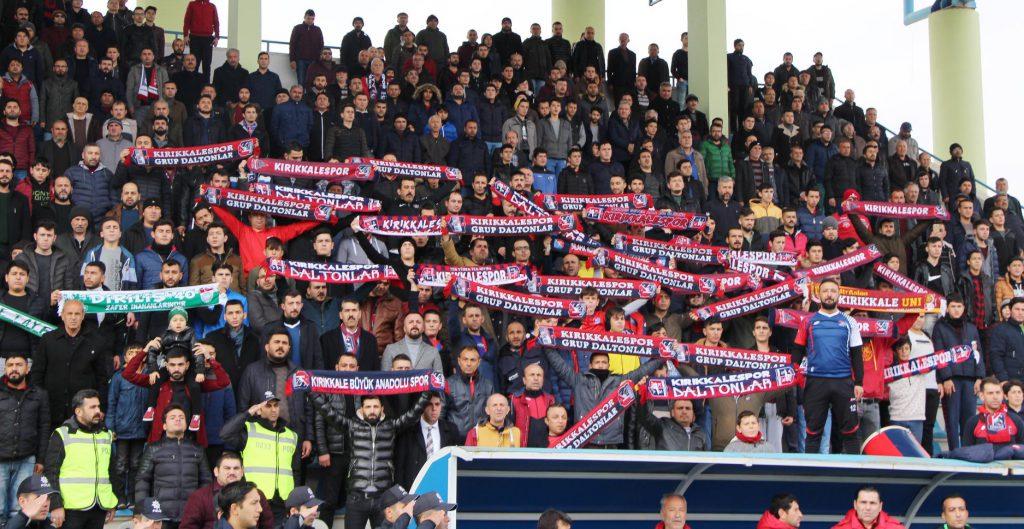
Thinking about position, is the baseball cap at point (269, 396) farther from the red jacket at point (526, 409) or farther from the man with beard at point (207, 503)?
the red jacket at point (526, 409)

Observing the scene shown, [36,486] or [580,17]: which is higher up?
[580,17]

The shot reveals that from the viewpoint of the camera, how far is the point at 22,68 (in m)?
17.7

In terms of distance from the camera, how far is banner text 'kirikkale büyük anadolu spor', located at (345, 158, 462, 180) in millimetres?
16812

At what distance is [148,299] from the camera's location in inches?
Result: 525

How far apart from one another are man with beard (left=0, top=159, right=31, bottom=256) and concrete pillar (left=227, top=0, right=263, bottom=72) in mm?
6197

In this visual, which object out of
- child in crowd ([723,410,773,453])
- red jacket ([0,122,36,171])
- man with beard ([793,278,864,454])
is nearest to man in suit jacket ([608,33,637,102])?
man with beard ([793,278,864,454])

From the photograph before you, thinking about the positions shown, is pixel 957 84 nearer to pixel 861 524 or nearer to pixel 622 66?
pixel 622 66

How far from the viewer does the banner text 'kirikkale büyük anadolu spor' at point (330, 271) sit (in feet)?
46.6

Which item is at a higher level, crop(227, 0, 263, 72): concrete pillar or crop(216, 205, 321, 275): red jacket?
crop(227, 0, 263, 72): concrete pillar

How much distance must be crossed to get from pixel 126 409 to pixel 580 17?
17.3 metres

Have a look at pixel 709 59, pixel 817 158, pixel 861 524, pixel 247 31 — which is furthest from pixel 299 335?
pixel 709 59

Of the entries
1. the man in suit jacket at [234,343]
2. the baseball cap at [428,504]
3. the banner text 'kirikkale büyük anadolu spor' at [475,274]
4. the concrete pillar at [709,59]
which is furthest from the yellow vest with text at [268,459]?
the concrete pillar at [709,59]

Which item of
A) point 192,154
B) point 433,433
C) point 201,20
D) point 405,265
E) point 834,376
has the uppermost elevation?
point 201,20

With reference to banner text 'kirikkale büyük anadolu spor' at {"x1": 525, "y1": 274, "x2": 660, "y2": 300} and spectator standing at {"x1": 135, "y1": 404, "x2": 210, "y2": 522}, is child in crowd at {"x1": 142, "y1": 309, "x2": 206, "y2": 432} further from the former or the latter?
banner text 'kirikkale büyük anadolu spor' at {"x1": 525, "y1": 274, "x2": 660, "y2": 300}
